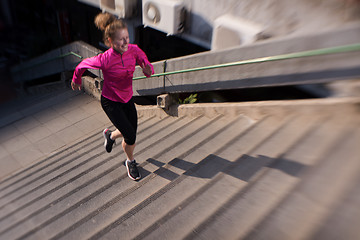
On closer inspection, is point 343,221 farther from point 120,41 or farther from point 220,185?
point 120,41

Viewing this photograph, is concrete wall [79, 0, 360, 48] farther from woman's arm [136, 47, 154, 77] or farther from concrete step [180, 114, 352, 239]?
woman's arm [136, 47, 154, 77]

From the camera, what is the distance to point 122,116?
10.1 feet

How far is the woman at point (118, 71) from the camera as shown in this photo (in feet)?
8.98

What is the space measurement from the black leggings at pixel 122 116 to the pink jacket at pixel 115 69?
0.23 feet

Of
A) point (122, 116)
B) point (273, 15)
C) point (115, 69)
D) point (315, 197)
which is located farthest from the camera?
point (273, 15)

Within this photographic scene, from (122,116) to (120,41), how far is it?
87 centimetres

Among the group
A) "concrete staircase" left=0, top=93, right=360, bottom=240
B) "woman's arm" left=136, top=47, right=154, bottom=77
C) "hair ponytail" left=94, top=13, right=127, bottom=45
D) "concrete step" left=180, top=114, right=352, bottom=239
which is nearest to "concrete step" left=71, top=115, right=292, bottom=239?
"concrete staircase" left=0, top=93, right=360, bottom=240

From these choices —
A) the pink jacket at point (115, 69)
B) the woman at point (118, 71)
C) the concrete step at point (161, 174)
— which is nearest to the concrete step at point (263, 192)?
the concrete step at point (161, 174)

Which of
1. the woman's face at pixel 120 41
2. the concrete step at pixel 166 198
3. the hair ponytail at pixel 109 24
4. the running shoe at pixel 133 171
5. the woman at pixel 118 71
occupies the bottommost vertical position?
the running shoe at pixel 133 171

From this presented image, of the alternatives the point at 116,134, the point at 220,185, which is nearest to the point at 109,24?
the point at 116,134

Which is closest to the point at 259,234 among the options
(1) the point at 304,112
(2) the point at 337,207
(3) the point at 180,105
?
(2) the point at 337,207

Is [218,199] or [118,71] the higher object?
[118,71]

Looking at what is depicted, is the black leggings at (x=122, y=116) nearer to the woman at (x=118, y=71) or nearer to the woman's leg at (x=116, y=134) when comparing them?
the woman at (x=118, y=71)

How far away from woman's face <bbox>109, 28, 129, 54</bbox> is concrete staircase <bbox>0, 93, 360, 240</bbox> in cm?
154
